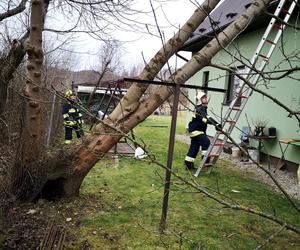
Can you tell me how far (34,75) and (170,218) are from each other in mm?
2728

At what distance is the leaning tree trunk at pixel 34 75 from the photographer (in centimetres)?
449

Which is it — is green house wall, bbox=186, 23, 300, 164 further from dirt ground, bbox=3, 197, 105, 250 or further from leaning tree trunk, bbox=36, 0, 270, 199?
dirt ground, bbox=3, 197, 105, 250

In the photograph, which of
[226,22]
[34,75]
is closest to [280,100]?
[226,22]

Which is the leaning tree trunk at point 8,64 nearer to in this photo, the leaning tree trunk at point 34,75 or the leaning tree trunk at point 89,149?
the leaning tree trunk at point 34,75

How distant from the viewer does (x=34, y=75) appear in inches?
181

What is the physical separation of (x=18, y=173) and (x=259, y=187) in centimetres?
451

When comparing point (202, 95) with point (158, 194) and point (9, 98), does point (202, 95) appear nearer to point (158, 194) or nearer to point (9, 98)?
point (158, 194)

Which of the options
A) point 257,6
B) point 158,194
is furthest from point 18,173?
point 257,6

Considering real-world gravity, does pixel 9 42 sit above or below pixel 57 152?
above

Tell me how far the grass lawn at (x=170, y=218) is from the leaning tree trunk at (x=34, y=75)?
1.14 metres

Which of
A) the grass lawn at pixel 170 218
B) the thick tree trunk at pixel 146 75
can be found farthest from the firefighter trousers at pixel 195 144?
the thick tree trunk at pixel 146 75

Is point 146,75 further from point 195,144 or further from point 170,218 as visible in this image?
point 195,144

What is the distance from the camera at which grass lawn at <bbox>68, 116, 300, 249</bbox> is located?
3.80m

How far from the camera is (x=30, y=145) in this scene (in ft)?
14.7
